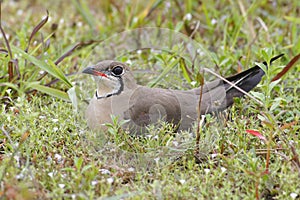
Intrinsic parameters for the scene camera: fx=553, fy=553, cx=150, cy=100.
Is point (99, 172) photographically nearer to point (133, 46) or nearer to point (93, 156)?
point (93, 156)

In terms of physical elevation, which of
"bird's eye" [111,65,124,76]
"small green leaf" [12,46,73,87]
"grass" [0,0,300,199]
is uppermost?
"small green leaf" [12,46,73,87]

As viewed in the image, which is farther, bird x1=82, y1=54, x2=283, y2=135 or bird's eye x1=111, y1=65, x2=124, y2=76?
bird's eye x1=111, y1=65, x2=124, y2=76

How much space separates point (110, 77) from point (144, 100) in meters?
0.31

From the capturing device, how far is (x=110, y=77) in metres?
4.03

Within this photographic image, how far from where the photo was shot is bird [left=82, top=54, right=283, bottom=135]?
3.89m

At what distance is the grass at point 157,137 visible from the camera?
10.4 ft

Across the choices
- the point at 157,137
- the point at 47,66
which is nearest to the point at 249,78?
the point at 157,137

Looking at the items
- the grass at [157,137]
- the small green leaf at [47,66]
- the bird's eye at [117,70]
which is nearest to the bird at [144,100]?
the bird's eye at [117,70]

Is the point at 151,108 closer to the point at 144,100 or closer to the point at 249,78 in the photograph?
the point at 144,100

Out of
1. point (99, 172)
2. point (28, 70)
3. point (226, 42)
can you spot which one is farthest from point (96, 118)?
point (226, 42)

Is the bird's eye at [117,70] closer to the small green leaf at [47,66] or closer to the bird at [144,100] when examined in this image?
the bird at [144,100]

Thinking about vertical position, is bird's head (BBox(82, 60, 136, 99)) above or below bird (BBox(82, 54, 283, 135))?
above

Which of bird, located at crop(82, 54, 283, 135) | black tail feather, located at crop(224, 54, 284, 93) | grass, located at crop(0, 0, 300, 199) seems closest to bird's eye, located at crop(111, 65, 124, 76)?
bird, located at crop(82, 54, 283, 135)

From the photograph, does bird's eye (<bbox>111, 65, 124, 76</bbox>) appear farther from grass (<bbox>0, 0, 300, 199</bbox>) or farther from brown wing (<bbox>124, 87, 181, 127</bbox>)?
grass (<bbox>0, 0, 300, 199</bbox>)
